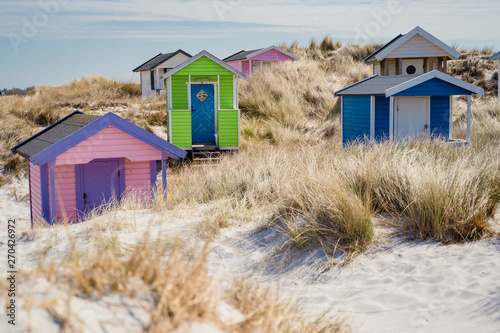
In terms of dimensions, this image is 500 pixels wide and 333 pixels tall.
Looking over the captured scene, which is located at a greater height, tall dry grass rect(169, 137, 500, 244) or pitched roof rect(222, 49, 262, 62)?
pitched roof rect(222, 49, 262, 62)

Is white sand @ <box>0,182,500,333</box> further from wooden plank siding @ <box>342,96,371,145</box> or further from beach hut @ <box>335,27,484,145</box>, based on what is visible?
wooden plank siding @ <box>342,96,371,145</box>

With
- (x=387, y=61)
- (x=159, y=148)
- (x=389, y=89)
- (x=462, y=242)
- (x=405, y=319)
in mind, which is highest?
(x=387, y=61)

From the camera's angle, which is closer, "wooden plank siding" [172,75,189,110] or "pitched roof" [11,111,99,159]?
"pitched roof" [11,111,99,159]

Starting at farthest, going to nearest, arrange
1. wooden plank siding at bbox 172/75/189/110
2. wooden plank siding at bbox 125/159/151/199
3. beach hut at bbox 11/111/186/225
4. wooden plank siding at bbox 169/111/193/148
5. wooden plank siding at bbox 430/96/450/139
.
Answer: wooden plank siding at bbox 172/75/189/110 → wooden plank siding at bbox 169/111/193/148 → wooden plank siding at bbox 430/96/450/139 → wooden plank siding at bbox 125/159/151/199 → beach hut at bbox 11/111/186/225

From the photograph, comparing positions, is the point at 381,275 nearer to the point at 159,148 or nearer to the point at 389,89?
the point at 159,148

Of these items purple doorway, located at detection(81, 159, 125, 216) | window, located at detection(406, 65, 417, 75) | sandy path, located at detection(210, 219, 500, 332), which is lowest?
sandy path, located at detection(210, 219, 500, 332)

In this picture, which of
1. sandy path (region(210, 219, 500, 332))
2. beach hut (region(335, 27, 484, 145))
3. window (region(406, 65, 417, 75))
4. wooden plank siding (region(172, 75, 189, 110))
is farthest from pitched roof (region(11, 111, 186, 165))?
window (region(406, 65, 417, 75))

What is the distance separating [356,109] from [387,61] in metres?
11.2

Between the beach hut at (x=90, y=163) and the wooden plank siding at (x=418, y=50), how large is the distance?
1809 centimetres

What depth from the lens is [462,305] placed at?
5.26 m

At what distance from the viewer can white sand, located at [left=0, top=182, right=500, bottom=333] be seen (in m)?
5.10

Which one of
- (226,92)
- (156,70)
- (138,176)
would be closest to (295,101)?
(226,92)

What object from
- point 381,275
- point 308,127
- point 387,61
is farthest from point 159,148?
point 387,61

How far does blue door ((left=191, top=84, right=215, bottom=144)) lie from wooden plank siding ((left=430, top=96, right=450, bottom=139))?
30.6 feet
